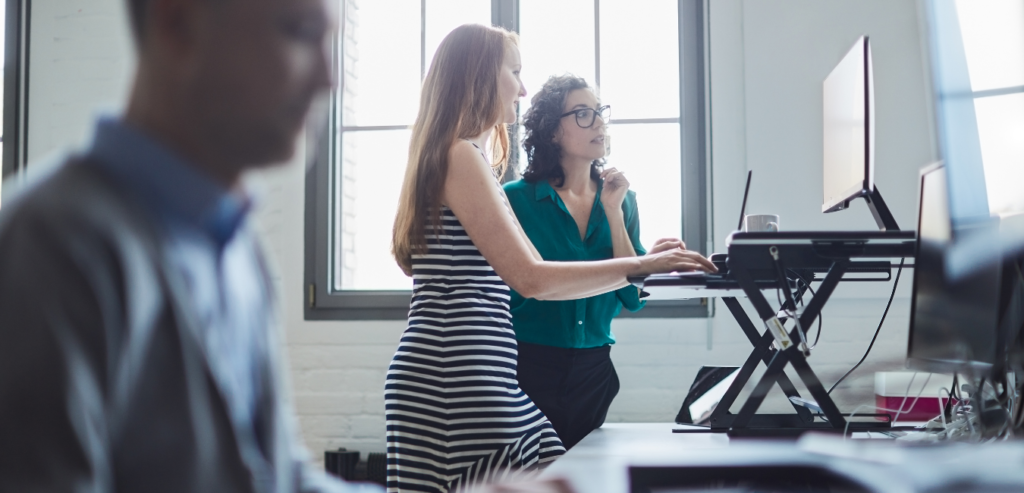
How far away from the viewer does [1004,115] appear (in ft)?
2.73

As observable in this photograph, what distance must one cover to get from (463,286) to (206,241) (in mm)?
980

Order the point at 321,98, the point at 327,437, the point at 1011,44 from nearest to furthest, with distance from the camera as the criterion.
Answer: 1. the point at 321,98
2. the point at 1011,44
3. the point at 327,437

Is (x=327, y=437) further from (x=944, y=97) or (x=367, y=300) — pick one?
(x=944, y=97)

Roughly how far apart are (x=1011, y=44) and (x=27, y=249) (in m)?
0.86

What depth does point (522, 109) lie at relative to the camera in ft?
10.8

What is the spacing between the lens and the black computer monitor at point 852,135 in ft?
4.78

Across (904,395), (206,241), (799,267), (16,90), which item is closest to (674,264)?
(799,267)

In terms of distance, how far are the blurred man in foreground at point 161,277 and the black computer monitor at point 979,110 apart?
2.22 feet

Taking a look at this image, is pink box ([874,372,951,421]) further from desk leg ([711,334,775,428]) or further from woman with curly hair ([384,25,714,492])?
woman with curly hair ([384,25,714,492])

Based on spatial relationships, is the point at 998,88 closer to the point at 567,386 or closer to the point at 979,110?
the point at 979,110

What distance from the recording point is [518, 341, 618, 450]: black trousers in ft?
6.14

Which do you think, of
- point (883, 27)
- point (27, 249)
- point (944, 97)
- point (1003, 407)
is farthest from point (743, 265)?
point (883, 27)

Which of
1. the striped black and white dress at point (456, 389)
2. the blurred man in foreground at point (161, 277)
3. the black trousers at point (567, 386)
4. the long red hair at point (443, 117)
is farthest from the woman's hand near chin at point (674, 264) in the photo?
the blurred man in foreground at point (161, 277)

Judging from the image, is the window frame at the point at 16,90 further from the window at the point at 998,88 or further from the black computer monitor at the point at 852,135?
the window at the point at 998,88
